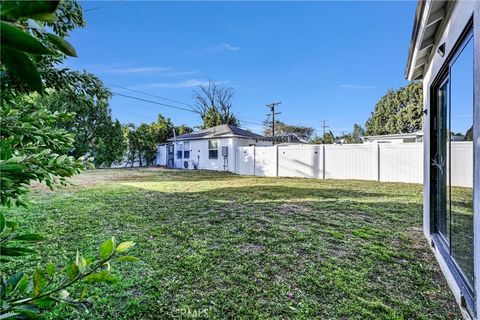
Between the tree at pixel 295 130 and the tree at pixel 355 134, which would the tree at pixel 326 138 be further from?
the tree at pixel 295 130

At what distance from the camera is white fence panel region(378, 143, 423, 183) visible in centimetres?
962

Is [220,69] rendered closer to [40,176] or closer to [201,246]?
[201,246]

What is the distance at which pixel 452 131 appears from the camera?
2666 millimetres

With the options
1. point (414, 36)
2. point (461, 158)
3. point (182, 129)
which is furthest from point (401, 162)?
point (182, 129)

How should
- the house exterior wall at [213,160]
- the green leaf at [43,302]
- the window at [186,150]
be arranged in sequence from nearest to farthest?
the green leaf at [43,302], the house exterior wall at [213,160], the window at [186,150]

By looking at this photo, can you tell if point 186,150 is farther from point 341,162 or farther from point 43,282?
point 43,282

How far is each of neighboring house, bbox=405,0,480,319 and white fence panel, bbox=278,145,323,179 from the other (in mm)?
8365

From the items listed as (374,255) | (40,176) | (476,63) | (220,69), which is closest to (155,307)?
(40,176)

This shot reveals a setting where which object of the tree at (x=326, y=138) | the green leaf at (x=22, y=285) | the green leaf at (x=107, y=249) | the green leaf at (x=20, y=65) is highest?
the tree at (x=326, y=138)

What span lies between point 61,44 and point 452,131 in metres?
3.22

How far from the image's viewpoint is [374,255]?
3.15 meters

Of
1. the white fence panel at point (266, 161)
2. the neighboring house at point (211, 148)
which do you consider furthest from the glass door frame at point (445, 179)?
the neighboring house at point (211, 148)

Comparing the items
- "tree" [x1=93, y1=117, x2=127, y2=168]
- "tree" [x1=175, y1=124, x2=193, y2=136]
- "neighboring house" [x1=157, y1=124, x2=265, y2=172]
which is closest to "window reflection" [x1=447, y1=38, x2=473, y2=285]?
"neighboring house" [x1=157, y1=124, x2=265, y2=172]

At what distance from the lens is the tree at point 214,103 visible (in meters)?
28.6
